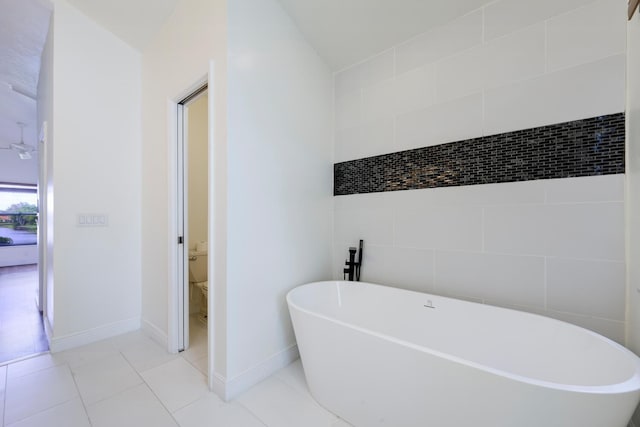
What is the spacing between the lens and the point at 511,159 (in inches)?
61.6

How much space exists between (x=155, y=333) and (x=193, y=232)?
1.16 meters

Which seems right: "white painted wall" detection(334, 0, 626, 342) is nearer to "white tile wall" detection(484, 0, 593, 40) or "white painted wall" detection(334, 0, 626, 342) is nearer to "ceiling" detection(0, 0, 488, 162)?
"white tile wall" detection(484, 0, 593, 40)

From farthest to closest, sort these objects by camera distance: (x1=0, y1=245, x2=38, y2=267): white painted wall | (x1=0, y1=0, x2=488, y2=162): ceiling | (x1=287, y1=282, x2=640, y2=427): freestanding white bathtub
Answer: (x1=0, y1=245, x2=38, y2=267): white painted wall < (x1=0, y1=0, x2=488, y2=162): ceiling < (x1=287, y1=282, x2=640, y2=427): freestanding white bathtub

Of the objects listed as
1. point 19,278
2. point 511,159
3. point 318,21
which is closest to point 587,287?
point 511,159

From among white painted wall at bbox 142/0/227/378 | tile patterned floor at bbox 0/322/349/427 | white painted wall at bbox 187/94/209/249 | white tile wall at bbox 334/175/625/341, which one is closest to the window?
white painted wall at bbox 187/94/209/249

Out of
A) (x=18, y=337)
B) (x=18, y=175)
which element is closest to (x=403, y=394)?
(x=18, y=337)

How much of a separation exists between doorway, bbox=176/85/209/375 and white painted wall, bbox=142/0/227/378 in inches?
3.6

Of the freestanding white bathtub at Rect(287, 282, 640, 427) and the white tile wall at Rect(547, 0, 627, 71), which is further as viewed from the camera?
the white tile wall at Rect(547, 0, 627, 71)

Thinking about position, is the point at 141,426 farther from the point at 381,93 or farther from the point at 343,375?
the point at 381,93

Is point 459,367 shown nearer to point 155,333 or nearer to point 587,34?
point 587,34

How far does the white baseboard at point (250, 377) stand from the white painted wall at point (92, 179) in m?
1.49

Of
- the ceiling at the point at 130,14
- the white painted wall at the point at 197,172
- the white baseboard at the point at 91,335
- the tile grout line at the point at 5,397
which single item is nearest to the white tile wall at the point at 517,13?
the ceiling at the point at 130,14

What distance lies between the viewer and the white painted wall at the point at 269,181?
160 cm

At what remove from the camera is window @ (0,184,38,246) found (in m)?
5.79
